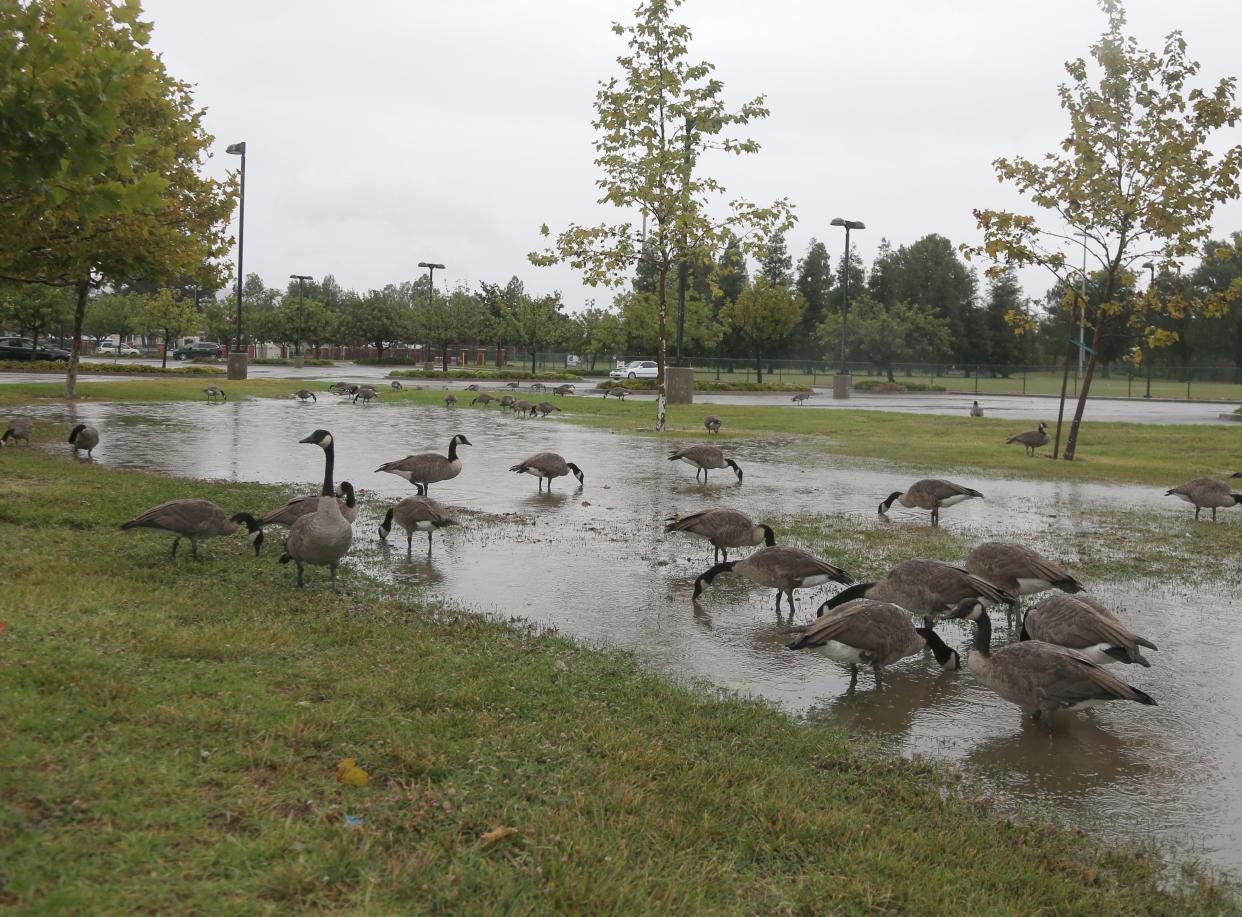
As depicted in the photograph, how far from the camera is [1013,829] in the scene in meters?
4.67

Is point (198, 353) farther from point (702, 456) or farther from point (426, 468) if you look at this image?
point (426, 468)

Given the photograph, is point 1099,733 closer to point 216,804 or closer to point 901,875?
point 901,875

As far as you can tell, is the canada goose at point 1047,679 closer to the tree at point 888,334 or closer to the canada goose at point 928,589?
the canada goose at point 928,589

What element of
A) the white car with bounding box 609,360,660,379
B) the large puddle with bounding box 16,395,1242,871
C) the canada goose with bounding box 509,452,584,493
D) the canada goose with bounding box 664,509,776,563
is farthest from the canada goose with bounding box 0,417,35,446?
the white car with bounding box 609,360,660,379

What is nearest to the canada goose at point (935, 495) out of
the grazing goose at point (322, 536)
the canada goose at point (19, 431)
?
the grazing goose at point (322, 536)

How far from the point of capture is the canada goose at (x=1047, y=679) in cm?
582

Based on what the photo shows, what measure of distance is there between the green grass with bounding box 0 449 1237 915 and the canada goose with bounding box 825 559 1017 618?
2.06m

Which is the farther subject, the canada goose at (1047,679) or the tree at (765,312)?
the tree at (765,312)

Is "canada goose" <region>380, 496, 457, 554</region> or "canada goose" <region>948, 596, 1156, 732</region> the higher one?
"canada goose" <region>380, 496, 457, 554</region>

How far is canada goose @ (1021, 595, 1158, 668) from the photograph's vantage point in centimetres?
650

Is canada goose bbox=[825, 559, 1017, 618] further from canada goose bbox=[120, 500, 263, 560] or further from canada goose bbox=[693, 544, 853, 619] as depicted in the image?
canada goose bbox=[120, 500, 263, 560]

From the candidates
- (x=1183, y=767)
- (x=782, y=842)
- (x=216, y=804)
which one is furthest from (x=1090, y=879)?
(x=216, y=804)

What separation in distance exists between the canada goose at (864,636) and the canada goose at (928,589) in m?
0.85

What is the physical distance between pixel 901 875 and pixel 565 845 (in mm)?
1471
